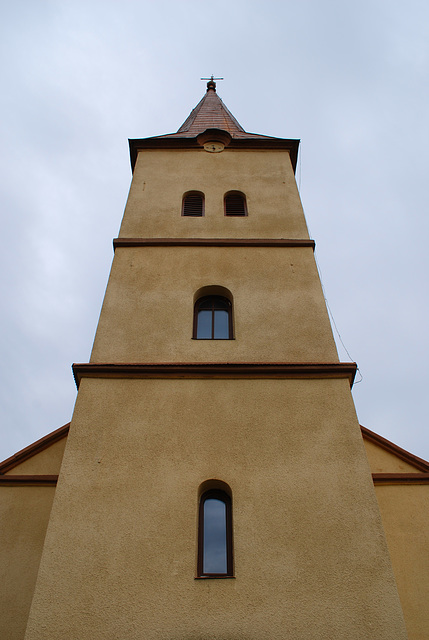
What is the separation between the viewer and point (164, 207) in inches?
516

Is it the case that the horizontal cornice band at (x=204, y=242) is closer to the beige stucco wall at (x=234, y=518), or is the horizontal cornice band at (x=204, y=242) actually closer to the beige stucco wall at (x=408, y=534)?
the beige stucco wall at (x=234, y=518)

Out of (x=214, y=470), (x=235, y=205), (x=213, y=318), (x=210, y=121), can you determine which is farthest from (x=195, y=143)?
(x=214, y=470)

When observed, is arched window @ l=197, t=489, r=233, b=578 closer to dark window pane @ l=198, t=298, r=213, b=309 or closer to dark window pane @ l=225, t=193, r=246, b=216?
dark window pane @ l=198, t=298, r=213, b=309

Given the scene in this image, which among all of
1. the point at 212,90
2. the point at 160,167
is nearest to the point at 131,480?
the point at 160,167

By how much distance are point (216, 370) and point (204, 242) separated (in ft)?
11.9

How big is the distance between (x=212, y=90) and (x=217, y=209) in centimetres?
1587

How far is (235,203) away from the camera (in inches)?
540

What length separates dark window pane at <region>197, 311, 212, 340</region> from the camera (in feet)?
33.3

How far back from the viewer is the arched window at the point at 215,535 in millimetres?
7027

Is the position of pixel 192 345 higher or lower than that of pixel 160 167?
Result: lower

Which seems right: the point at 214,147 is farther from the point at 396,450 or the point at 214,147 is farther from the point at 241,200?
the point at 396,450

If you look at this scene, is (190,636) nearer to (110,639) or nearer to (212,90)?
(110,639)

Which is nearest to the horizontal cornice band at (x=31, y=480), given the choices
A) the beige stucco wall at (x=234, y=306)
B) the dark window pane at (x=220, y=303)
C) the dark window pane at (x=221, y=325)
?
the beige stucco wall at (x=234, y=306)

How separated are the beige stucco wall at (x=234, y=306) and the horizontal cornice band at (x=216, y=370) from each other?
1.02 feet
